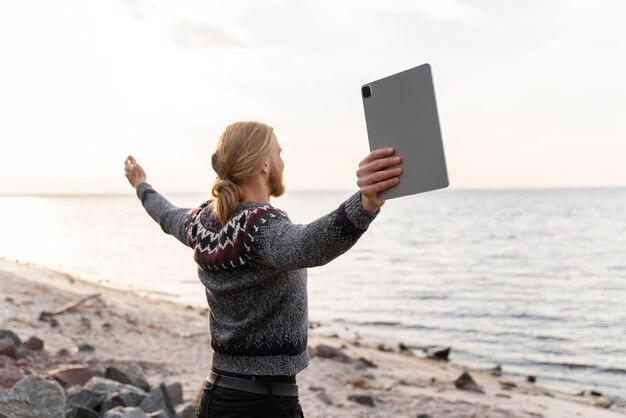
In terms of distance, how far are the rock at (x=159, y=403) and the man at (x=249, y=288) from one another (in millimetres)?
3736

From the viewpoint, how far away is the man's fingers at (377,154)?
217 centimetres

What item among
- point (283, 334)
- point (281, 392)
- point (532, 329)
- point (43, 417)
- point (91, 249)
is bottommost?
point (532, 329)

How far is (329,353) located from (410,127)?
488 inches

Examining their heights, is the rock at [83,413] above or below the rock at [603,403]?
above

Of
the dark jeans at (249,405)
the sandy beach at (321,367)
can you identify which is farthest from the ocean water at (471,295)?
the dark jeans at (249,405)

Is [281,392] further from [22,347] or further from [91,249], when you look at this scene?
[91,249]

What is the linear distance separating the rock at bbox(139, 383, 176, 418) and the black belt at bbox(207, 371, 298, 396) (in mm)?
3710

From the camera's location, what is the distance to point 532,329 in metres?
20.8

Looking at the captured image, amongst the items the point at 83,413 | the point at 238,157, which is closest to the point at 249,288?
the point at 238,157

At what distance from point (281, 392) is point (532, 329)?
1985 centimetres

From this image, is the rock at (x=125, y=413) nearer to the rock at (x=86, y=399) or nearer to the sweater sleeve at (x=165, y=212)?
the rock at (x=86, y=399)

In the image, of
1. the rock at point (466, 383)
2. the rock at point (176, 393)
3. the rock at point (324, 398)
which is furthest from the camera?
the rock at point (466, 383)

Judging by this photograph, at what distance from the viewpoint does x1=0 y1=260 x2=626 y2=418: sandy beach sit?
9953mm

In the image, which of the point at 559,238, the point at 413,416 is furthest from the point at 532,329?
the point at 559,238
